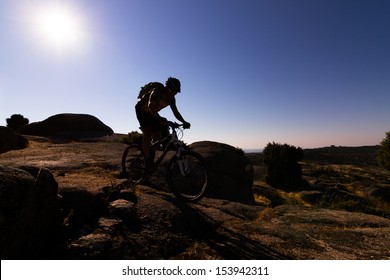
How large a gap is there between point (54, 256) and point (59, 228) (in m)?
0.55

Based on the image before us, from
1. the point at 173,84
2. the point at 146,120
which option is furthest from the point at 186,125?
the point at 146,120

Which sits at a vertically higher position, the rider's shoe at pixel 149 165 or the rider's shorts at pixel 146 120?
the rider's shorts at pixel 146 120

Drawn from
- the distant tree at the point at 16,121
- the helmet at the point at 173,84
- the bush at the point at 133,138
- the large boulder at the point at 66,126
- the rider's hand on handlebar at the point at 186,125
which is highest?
the distant tree at the point at 16,121

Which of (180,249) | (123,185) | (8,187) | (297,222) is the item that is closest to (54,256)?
(8,187)

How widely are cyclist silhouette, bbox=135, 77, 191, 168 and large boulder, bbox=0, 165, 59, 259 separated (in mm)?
3008

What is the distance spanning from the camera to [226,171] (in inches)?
499

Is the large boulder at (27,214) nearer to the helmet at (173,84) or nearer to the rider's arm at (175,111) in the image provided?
the rider's arm at (175,111)

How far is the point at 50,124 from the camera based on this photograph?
2936 centimetres

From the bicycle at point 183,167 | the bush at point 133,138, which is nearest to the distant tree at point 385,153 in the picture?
the bush at point 133,138

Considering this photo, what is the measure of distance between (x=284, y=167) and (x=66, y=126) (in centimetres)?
2642

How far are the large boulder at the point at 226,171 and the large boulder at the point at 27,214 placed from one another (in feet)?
24.6

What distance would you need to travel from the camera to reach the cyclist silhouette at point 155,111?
20.3 feet

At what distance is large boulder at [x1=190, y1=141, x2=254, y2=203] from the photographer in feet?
38.1
